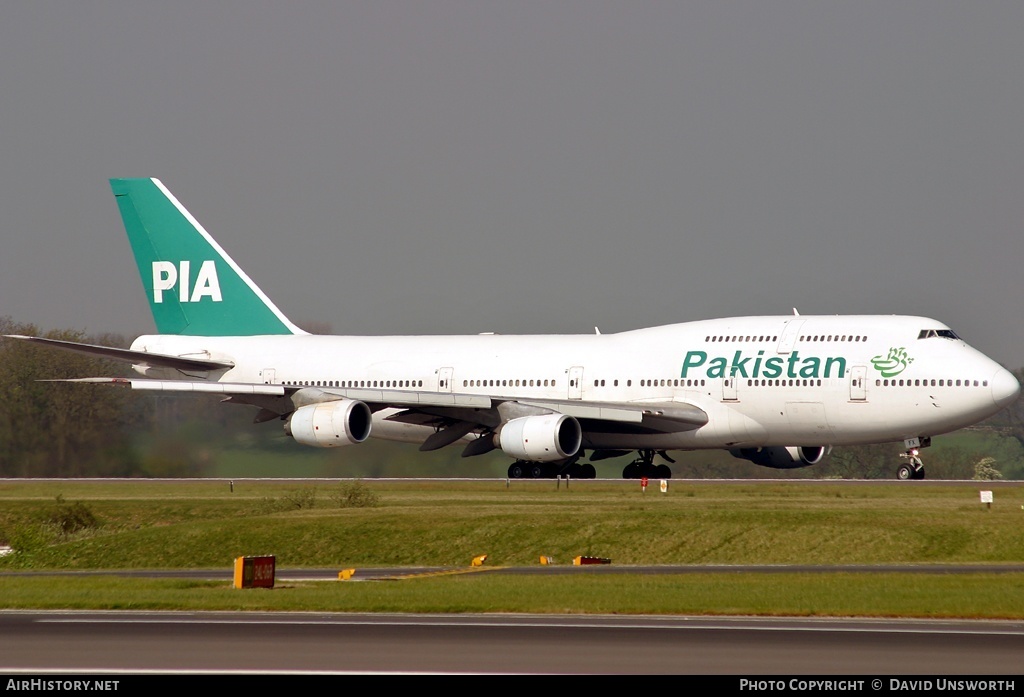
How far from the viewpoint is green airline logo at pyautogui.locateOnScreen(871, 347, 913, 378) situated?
41.2m

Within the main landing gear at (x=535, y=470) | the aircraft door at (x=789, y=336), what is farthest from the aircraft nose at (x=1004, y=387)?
the main landing gear at (x=535, y=470)

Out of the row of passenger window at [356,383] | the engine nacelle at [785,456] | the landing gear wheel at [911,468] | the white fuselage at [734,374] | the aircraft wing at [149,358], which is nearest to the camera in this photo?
the white fuselage at [734,374]

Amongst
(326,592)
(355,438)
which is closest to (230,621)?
(326,592)

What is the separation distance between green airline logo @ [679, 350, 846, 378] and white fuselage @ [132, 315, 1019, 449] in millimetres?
39

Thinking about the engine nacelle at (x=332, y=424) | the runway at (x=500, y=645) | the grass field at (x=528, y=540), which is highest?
the engine nacelle at (x=332, y=424)

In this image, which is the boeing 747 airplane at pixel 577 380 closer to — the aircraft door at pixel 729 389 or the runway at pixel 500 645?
the aircraft door at pixel 729 389

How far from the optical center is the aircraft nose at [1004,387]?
133 feet

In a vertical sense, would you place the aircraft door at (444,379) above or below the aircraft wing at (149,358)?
below

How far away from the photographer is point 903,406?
41156 mm

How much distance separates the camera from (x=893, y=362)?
4131 cm

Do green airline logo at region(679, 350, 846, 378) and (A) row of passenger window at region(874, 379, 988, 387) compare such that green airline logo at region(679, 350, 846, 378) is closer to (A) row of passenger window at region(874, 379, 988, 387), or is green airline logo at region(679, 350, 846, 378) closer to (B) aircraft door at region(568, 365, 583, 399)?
(A) row of passenger window at region(874, 379, 988, 387)

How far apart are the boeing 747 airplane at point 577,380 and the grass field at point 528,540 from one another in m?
2.22

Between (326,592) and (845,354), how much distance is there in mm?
24610
